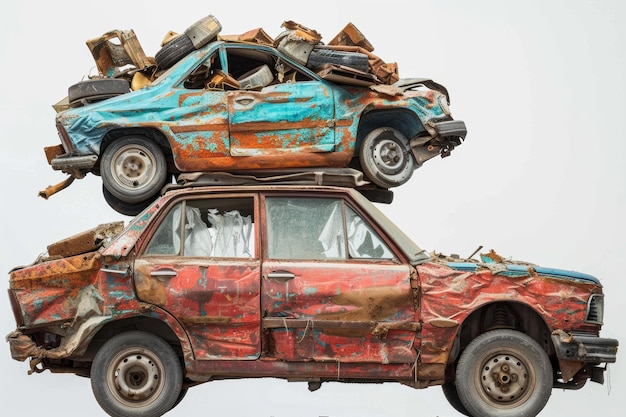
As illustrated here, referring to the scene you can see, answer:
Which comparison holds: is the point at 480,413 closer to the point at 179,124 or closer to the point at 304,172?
the point at 304,172

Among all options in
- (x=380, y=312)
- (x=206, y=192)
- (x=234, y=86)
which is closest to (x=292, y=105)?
(x=234, y=86)

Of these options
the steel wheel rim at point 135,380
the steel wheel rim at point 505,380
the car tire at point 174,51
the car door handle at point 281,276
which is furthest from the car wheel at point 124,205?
the steel wheel rim at point 505,380

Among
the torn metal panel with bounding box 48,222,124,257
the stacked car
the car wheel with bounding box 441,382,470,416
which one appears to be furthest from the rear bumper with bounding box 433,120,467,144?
the torn metal panel with bounding box 48,222,124,257

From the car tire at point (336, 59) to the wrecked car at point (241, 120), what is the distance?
0.01 metres

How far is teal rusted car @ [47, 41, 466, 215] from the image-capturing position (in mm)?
11172

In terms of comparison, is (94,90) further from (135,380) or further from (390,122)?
(135,380)

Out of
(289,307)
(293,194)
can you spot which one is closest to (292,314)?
(289,307)

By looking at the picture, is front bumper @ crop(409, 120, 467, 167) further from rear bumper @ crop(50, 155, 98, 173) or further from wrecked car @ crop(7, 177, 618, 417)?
rear bumper @ crop(50, 155, 98, 173)

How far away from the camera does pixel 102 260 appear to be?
941 cm

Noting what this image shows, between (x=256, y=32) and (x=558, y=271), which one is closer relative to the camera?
(x=558, y=271)

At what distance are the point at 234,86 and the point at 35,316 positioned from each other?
3.38 metres

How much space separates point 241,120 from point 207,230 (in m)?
1.85

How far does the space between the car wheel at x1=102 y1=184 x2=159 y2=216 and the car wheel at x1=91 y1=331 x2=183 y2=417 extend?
7.23ft

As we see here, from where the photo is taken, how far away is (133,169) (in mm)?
11242
